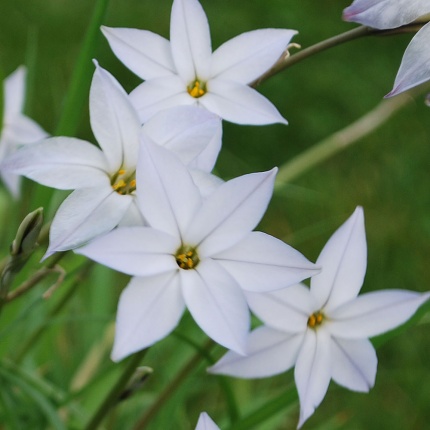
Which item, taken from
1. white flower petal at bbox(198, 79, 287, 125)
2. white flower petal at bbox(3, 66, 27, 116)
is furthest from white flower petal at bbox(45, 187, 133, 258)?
white flower petal at bbox(3, 66, 27, 116)

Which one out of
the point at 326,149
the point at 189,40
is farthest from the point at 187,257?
the point at 326,149

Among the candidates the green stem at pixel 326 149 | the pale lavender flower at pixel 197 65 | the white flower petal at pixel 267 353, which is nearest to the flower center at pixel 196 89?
the pale lavender flower at pixel 197 65

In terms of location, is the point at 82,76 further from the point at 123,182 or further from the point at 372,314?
the point at 372,314

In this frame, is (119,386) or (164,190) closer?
(164,190)

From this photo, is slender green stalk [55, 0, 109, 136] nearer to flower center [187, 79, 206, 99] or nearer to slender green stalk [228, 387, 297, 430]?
flower center [187, 79, 206, 99]

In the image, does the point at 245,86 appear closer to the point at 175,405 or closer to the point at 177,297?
the point at 177,297

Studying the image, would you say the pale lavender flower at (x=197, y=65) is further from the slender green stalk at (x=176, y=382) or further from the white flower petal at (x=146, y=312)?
the slender green stalk at (x=176, y=382)

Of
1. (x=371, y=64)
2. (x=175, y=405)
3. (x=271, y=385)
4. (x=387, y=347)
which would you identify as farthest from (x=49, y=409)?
(x=371, y=64)
